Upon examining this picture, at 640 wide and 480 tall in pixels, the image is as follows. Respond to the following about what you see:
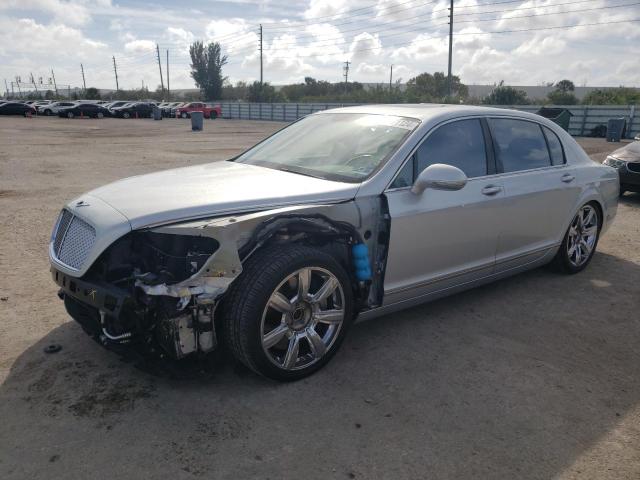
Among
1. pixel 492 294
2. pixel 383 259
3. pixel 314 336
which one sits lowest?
pixel 492 294

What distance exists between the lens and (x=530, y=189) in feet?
14.6

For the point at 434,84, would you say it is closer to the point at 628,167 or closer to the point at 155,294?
the point at 628,167

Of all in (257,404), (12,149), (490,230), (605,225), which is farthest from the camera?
(12,149)

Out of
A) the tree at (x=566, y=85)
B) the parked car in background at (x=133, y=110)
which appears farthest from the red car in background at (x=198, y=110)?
the tree at (x=566, y=85)

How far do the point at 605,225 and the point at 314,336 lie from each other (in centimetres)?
386

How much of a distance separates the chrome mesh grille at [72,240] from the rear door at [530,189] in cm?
302

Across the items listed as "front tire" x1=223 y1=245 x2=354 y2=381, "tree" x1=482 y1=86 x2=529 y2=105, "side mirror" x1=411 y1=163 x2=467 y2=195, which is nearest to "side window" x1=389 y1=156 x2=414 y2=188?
"side mirror" x1=411 y1=163 x2=467 y2=195

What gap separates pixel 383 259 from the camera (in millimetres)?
3504

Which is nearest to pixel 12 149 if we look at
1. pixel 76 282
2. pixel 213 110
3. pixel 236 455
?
pixel 76 282

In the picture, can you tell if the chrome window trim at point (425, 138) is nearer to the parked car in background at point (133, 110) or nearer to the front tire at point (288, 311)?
the front tire at point (288, 311)

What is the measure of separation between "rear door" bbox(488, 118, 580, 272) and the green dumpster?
20938 mm

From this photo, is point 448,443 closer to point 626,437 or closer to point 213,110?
point 626,437

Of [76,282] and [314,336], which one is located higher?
[76,282]

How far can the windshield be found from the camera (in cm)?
366
